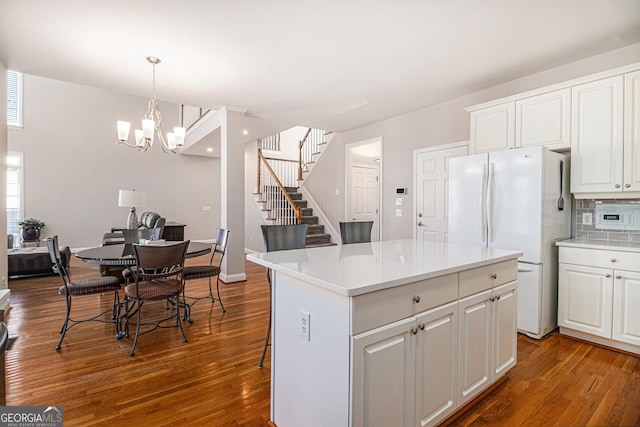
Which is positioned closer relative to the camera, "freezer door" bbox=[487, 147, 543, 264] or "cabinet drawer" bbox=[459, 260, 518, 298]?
"cabinet drawer" bbox=[459, 260, 518, 298]

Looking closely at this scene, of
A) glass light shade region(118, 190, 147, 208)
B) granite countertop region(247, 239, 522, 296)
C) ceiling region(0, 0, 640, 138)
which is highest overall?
ceiling region(0, 0, 640, 138)

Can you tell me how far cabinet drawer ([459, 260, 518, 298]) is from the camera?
1757 mm

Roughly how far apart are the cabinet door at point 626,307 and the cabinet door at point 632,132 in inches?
29.6

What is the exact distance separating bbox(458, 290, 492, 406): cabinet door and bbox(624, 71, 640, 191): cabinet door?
1.90m

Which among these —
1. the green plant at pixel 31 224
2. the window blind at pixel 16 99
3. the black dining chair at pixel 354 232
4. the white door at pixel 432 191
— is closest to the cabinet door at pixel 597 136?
the white door at pixel 432 191

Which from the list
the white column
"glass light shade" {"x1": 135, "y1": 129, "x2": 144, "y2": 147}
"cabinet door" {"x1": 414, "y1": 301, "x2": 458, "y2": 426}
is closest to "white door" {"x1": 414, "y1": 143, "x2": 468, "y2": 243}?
the white column

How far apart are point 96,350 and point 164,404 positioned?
3.80 feet

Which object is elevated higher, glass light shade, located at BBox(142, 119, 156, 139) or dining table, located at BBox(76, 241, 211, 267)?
glass light shade, located at BBox(142, 119, 156, 139)

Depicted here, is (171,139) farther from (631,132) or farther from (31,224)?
(31,224)

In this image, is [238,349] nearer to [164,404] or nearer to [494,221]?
[164,404]

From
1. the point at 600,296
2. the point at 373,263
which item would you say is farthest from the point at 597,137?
the point at 373,263

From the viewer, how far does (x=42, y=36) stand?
2764 millimetres

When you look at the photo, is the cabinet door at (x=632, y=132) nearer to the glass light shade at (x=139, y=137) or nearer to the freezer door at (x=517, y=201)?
the freezer door at (x=517, y=201)

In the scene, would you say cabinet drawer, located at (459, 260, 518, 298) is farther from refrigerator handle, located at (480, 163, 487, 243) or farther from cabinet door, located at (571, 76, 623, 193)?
cabinet door, located at (571, 76, 623, 193)
